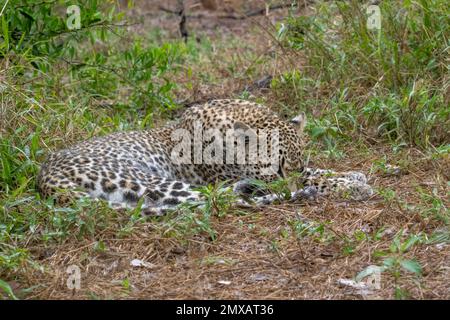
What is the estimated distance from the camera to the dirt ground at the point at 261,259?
19.7ft

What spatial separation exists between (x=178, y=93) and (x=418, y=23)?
3.55 meters

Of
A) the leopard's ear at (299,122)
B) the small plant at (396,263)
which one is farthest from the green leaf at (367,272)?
the leopard's ear at (299,122)

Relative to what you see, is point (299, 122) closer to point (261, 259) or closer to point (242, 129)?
point (242, 129)

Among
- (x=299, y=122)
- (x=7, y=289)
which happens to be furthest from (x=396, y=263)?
(x=299, y=122)

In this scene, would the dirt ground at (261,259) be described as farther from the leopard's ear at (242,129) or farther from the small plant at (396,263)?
the leopard's ear at (242,129)

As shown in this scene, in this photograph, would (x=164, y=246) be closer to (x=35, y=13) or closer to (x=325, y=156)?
(x=325, y=156)

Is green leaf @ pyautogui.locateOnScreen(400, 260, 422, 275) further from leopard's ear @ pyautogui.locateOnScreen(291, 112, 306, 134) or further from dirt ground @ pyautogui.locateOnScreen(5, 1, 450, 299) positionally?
leopard's ear @ pyautogui.locateOnScreen(291, 112, 306, 134)

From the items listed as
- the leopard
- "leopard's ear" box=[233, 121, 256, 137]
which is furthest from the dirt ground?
"leopard's ear" box=[233, 121, 256, 137]

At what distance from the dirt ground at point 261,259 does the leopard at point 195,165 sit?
38 cm

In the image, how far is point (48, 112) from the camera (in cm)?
927

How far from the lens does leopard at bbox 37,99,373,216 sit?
756 cm

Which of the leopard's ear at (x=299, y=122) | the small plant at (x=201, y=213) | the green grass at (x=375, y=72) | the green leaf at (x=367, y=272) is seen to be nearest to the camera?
the green leaf at (x=367, y=272)

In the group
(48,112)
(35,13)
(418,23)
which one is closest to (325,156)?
(418,23)
